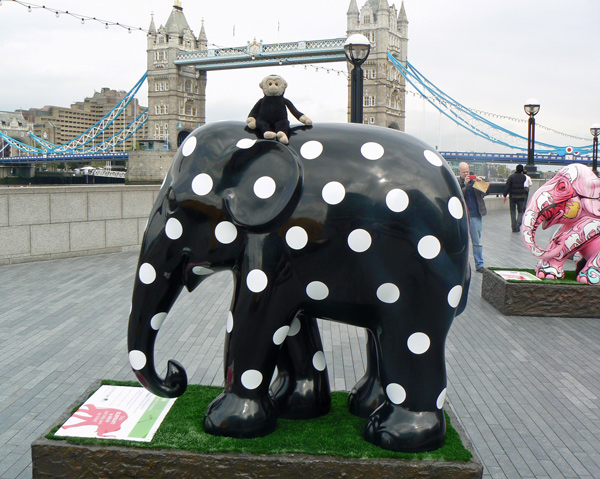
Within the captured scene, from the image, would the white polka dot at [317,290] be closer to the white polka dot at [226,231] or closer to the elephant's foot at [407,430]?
the white polka dot at [226,231]

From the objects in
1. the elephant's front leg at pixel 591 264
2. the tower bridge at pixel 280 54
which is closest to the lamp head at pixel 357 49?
the elephant's front leg at pixel 591 264

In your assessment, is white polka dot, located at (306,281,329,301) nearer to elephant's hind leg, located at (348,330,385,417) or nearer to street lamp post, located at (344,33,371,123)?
elephant's hind leg, located at (348,330,385,417)

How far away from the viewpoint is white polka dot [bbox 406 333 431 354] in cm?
259

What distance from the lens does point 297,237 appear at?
8.31 ft

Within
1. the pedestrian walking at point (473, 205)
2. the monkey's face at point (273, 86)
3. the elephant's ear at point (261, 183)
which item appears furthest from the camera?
the pedestrian walking at point (473, 205)

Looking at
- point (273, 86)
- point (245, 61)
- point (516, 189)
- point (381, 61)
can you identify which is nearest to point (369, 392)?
point (273, 86)

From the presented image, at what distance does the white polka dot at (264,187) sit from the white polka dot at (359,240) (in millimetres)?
365

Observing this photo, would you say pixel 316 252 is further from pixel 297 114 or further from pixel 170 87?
pixel 170 87

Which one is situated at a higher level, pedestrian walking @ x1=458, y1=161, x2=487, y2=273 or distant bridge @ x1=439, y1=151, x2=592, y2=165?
distant bridge @ x1=439, y1=151, x2=592, y2=165

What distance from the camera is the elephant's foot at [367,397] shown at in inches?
121

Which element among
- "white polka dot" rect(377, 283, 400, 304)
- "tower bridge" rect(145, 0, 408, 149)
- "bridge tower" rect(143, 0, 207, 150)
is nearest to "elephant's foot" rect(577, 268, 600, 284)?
"white polka dot" rect(377, 283, 400, 304)

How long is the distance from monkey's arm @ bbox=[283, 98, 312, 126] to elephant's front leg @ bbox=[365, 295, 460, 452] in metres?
0.90

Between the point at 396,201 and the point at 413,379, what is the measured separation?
0.76 meters

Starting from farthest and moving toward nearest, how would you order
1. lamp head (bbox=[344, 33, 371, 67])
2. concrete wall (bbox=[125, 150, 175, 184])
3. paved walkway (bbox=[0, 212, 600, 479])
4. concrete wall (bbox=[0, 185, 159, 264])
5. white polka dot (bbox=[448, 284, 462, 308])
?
concrete wall (bbox=[125, 150, 175, 184]), concrete wall (bbox=[0, 185, 159, 264]), lamp head (bbox=[344, 33, 371, 67]), paved walkway (bbox=[0, 212, 600, 479]), white polka dot (bbox=[448, 284, 462, 308])
